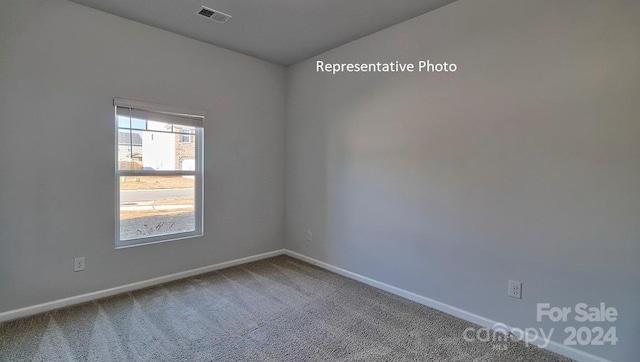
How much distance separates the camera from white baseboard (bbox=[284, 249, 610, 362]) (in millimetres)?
1922

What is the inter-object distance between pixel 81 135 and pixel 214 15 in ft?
5.42

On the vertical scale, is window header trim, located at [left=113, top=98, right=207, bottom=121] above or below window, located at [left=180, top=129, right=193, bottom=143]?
above

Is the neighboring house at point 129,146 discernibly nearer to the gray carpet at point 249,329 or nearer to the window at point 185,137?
the window at point 185,137

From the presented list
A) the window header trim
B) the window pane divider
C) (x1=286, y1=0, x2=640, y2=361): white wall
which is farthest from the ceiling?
the window pane divider

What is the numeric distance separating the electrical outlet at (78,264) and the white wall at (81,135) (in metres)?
0.04

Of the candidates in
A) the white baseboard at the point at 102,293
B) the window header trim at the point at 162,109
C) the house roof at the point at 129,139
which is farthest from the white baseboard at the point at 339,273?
the window header trim at the point at 162,109

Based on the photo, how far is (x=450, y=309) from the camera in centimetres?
251

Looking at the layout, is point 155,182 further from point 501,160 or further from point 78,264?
point 501,160

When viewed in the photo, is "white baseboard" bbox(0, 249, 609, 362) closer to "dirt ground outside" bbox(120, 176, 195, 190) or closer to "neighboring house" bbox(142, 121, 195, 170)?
"dirt ground outside" bbox(120, 176, 195, 190)

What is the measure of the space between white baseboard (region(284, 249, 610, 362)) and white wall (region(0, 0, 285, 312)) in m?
1.40

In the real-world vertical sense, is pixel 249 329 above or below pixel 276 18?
below

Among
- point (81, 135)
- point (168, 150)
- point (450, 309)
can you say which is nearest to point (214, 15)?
point (168, 150)

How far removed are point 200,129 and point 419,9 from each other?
2617 millimetres

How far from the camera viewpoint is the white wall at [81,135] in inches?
92.2
